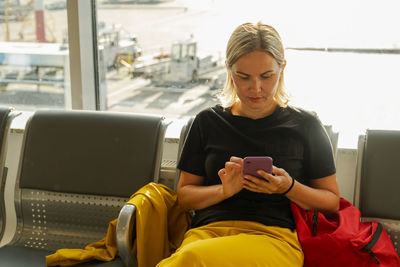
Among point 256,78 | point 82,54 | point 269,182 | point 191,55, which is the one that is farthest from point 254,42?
point 82,54

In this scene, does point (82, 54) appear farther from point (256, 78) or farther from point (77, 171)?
point (256, 78)

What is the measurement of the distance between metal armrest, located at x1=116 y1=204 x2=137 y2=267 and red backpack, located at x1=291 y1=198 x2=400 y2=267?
0.64 metres

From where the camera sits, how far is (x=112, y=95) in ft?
10.6

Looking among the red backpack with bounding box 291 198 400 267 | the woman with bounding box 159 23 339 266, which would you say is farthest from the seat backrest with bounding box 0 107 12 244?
the red backpack with bounding box 291 198 400 267

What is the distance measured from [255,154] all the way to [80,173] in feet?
2.91

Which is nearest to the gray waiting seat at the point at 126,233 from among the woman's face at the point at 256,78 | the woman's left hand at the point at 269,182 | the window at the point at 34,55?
the woman's left hand at the point at 269,182

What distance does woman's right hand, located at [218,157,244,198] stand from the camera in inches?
69.6

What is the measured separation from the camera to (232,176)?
1.80m

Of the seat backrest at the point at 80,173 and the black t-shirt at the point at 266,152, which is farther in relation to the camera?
the seat backrest at the point at 80,173

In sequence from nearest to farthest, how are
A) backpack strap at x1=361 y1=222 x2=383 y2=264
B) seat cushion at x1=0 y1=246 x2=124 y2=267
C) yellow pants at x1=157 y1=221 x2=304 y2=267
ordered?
yellow pants at x1=157 y1=221 x2=304 y2=267 < backpack strap at x1=361 y1=222 x2=383 y2=264 < seat cushion at x1=0 y1=246 x2=124 y2=267

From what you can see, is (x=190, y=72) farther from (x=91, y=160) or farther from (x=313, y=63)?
(x=91, y=160)

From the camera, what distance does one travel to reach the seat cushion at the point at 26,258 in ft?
6.48

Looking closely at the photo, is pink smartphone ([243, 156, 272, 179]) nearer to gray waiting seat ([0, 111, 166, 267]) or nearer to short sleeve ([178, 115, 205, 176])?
short sleeve ([178, 115, 205, 176])

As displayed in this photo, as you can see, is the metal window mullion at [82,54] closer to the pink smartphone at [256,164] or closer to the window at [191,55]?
the window at [191,55]
